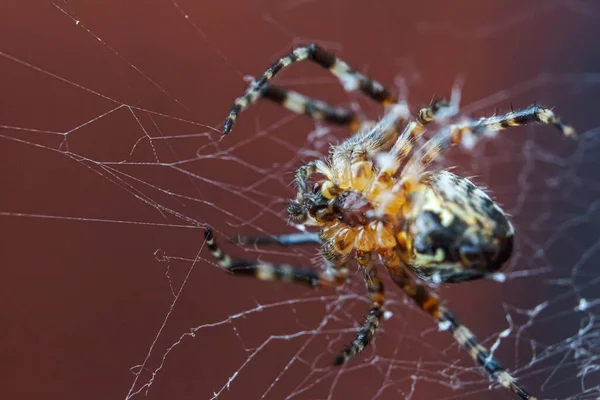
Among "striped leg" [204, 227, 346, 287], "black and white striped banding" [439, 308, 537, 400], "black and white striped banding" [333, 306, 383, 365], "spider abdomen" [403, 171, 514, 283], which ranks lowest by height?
"black and white striped banding" [439, 308, 537, 400]

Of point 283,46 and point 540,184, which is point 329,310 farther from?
point 540,184

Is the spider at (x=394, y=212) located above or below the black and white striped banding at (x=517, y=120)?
below

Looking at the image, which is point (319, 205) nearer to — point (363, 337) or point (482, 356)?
point (363, 337)

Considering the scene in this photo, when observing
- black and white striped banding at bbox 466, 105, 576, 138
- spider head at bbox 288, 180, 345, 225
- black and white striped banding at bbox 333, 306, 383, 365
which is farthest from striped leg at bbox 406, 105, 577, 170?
black and white striped banding at bbox 333, 306, 383, 365

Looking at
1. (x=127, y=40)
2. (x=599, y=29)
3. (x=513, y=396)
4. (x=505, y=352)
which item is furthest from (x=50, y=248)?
(x=599, y=29)

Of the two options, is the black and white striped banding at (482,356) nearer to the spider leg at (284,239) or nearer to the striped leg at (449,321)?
the striped leg at (449,321)

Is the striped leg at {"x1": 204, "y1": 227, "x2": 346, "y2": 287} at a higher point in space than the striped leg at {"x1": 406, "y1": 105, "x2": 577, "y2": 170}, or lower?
lower

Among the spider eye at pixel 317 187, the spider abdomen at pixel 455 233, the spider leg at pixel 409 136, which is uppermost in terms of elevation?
the spider leg at pixel 409 136

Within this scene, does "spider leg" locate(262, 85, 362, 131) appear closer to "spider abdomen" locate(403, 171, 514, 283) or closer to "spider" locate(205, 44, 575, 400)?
"spider" locate(205, 44, 575, 400)

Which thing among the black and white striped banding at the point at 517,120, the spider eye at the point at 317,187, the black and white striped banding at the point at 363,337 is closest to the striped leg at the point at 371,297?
the black and white striped banding at the point at 363,337
